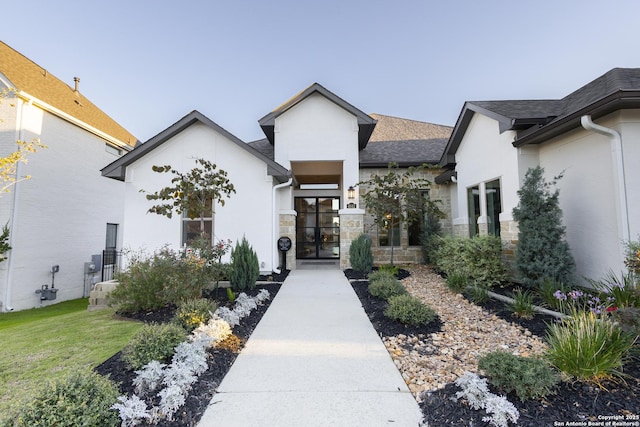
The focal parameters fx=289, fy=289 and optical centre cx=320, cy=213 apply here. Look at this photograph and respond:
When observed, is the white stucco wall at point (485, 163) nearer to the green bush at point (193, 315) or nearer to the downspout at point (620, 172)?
the downspout at point (620, 172)

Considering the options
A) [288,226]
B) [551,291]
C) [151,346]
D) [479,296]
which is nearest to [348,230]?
[288,226]

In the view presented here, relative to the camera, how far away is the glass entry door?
42.1 ft

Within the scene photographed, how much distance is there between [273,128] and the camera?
10.9m

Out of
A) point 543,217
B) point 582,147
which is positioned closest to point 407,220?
point 543,217

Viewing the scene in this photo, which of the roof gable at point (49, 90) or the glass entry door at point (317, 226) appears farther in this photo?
the glass entry door at point (317, 226)

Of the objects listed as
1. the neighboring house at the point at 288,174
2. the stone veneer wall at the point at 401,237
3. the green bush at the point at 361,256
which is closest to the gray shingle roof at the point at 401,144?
the neighboring house at the point at 288,174

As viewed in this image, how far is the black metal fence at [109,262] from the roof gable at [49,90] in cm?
556

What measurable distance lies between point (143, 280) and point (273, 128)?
23.4 feet

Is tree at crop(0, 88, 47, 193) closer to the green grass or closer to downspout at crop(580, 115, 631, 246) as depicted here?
the green grass

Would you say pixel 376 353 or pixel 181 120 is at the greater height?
pixel 181 120

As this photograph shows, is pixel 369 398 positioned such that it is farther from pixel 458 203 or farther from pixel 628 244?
pixel 458 203

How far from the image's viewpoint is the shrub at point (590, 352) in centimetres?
262

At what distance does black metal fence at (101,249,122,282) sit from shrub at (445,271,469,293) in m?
13.8

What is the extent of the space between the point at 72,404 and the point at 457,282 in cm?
672
